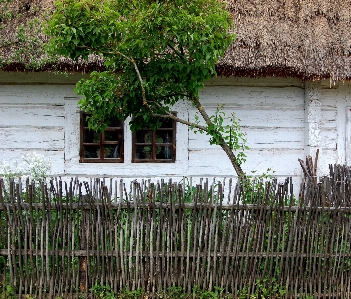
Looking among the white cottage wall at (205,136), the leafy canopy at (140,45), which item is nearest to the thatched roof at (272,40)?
the white cottage wall at (205,136)

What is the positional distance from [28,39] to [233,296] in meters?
4.01

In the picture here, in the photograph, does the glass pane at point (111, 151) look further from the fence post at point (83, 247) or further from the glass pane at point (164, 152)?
the fence post at point (83, 247)

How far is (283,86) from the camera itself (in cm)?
630

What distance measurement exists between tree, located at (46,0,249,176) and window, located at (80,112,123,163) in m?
1.92

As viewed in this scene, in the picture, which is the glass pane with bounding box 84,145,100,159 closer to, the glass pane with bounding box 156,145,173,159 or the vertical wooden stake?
the glass pane with bounding box 156,145,173,159

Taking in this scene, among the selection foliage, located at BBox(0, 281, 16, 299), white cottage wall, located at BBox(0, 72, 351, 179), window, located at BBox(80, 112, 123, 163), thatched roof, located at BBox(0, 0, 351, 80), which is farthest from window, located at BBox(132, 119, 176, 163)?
foliage, located at BBox(0, 281, 16, 299)

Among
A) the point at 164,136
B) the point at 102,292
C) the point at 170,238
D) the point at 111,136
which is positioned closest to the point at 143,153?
the point at 164,136

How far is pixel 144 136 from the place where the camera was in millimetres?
6184

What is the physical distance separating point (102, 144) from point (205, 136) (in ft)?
5.23

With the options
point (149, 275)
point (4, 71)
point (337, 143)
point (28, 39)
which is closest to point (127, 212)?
point (149, 275)

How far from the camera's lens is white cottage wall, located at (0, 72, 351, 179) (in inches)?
237

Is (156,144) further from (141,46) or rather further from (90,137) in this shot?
(141,46)

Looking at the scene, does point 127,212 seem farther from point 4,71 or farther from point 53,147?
point 4,71

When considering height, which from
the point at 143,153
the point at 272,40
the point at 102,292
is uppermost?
the point at 272,40
